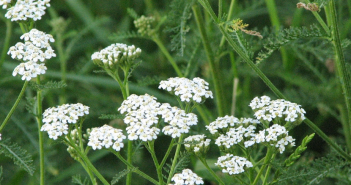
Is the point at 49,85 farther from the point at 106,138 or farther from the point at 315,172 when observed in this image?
the point at 315,172

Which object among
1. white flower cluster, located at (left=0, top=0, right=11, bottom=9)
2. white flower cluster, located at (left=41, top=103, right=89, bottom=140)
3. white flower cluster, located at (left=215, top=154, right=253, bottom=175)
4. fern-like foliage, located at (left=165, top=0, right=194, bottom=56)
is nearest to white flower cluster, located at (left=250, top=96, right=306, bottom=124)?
white flower cluster, located at (left=215, top=154, right=253, bottom=175)

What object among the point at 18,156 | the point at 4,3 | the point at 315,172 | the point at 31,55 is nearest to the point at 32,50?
the point at 31,55

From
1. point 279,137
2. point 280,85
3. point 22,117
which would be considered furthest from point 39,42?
point 280,85

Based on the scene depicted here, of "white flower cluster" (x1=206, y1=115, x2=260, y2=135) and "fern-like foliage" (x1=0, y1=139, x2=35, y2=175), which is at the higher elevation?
"fern-like foliage" (x1=0, y1=139, x2=35, y2=175)

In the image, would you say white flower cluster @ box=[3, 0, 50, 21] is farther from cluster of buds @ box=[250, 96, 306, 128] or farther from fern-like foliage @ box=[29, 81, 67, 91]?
cluster of buds @ box=[250, 96, 306, 128]

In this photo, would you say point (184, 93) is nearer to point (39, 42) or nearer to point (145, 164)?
point (39, 42)
